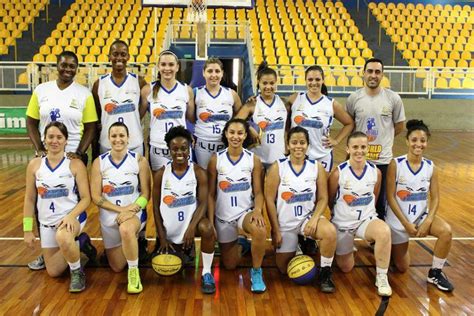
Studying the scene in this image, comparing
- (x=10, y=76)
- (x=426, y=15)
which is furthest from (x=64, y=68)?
(x=426, y=15)

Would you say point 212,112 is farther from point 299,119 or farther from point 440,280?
point 440,280

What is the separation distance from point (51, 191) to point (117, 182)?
429 mm

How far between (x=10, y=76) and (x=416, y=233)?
11.0 meters

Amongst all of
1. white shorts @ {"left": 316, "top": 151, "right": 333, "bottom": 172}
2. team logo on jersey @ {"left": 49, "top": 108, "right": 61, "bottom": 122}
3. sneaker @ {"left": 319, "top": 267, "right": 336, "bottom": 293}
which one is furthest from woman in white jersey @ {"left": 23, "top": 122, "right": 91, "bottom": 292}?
white shorts @ {"left": 316, "top": 151, "right": 333, "bottom": 172}

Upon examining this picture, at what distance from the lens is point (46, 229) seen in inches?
138

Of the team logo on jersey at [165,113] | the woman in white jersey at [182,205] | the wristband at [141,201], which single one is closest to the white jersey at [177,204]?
the woman in white jersey at [182,205]

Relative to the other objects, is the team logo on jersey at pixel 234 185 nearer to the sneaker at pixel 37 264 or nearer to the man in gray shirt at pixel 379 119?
the man in gray shirt at pixel 379 119

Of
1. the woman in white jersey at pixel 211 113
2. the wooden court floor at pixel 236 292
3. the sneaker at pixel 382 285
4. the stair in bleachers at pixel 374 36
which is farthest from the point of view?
the stair in bleachers at pixel 374 36

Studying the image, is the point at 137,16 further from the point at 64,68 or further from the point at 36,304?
the point at 36,304

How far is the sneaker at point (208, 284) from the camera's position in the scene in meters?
3.31

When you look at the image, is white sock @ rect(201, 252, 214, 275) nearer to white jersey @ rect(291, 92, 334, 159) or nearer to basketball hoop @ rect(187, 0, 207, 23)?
white jersey @ rect(291, 92, 334, 159)

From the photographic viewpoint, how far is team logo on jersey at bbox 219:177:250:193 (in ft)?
12.1

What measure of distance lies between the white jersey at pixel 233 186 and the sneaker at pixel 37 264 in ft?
4.29

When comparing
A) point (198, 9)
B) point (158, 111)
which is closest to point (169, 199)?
point (158, 111)
